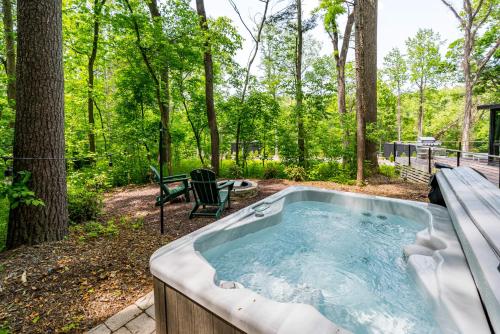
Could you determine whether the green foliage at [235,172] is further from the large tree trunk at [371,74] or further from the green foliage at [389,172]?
the green foliage at [389,172]

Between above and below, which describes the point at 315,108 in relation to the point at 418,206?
above

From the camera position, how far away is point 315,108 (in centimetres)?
766

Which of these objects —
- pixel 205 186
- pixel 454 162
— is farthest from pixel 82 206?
pixel 454 162

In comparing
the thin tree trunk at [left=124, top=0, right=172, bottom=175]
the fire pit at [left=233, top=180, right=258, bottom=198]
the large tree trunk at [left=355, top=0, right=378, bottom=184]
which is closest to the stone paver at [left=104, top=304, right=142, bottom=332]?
the fire pit at [left=233, top=180, right=258, bottom=198]

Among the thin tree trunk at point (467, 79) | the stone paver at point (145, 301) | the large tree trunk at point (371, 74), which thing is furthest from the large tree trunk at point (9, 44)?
the thin tree trunk at point (467, 79)

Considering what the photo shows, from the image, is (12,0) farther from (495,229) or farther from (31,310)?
(495,229)

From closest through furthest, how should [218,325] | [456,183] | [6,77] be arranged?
[218,325]
[456,183]
[6,77]

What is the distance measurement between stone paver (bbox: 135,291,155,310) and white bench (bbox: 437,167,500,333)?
2093 mm

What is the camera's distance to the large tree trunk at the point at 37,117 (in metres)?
2.65

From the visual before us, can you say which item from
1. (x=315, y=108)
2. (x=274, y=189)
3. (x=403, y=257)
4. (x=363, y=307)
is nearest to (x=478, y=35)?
(x=315, y=108)

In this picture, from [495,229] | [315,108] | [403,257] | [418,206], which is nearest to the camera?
[495,229]

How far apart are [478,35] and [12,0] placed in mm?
18400

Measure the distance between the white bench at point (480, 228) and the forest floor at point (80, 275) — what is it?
232 centimetres

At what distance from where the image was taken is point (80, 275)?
7.34ft
